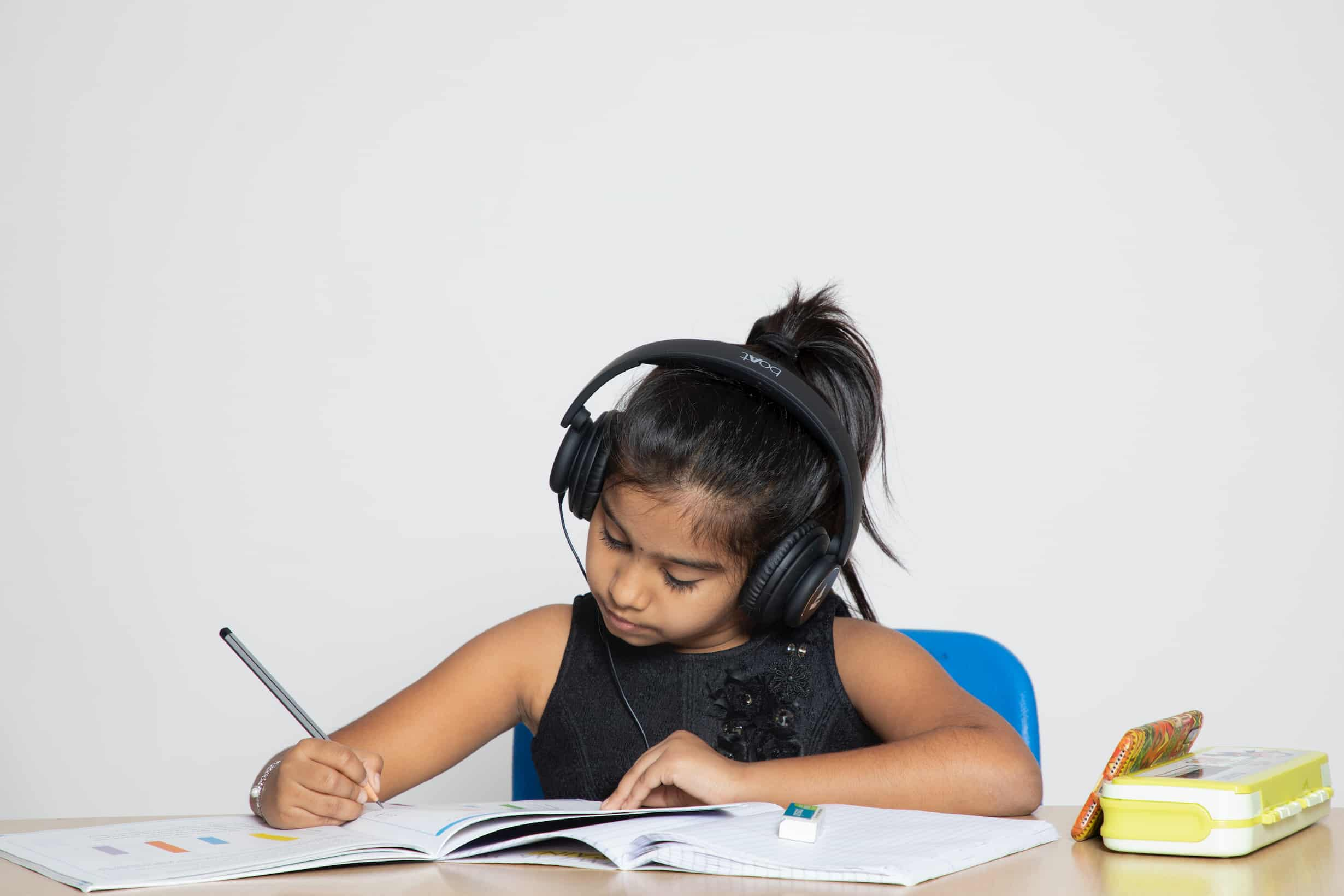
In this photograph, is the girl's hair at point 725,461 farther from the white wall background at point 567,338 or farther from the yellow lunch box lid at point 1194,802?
the white wall background at point 567,338

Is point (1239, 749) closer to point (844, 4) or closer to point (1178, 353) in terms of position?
point (1178, 353)

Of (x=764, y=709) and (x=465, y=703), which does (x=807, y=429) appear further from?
(x=465, y=703)

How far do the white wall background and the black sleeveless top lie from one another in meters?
0.78

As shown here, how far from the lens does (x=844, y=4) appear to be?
2188 mm

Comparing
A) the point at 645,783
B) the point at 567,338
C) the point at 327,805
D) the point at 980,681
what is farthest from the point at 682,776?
the point at 567,338

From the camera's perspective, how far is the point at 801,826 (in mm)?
704

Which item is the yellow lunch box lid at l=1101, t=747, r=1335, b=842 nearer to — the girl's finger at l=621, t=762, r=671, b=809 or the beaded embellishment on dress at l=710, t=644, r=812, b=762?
the girl's finger at l=621, t=762, r=671, b=809

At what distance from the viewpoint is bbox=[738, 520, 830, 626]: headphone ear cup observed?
3.48 feet

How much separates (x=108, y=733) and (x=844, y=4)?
192cm

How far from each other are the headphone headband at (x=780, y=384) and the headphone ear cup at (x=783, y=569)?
30mm

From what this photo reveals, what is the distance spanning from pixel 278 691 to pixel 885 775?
505 mm

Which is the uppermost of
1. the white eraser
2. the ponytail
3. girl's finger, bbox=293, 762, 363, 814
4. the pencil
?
the ponytail

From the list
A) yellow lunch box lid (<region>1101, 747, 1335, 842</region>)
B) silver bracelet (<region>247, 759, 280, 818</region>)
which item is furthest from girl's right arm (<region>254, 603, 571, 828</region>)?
yellow lunch box lid (<region>1101, 747, 1335, 842</region>)

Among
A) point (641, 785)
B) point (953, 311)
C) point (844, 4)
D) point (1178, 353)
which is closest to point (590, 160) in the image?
point (844, 4)
